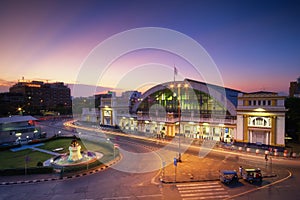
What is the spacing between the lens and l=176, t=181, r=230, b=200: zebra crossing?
16.4 m

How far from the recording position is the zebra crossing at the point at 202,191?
1643 centimetres

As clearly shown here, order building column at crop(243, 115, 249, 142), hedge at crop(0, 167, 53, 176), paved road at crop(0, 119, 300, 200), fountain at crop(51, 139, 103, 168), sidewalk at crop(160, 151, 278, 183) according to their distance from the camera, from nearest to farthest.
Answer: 1. paved road at crop(0, 119, 300, 200)
2. sidewalk at crop(160, 151, 278, 183)
3. hedge at crop(0, 167, 53, 176)
4. fountain at crop(51, 139, 103, 168)
5. building column at crop(243, 115, 249, 142)

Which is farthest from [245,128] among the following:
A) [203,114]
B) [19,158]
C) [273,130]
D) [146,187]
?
[19,158]

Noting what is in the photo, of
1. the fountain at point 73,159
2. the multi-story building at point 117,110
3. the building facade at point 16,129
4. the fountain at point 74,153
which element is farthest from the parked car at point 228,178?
the building facade at point 16,129

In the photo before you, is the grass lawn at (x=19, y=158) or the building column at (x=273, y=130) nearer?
the grass lawn at (x=19, y=158)

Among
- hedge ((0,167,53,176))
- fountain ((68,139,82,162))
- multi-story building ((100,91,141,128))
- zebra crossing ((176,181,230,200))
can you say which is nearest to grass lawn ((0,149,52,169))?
hedge ((0,167,53,176))

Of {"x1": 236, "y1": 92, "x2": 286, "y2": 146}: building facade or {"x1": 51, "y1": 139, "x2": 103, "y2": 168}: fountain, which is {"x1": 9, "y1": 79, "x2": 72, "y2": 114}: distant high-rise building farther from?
{"x1": 236, "y1": 92, "x2": 286, "y2": 146}: building facade

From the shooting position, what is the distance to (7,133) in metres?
39.9

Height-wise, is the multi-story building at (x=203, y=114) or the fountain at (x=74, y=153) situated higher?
the multi-story building at (x=203, y=114)

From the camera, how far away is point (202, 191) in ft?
57.0

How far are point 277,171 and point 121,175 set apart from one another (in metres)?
19.2

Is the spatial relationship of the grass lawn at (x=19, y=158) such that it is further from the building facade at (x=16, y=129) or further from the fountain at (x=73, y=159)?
the building facade at (x=16, y=129)

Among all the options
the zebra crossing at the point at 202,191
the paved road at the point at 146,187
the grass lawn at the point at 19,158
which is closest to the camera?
the zebra crossing at the point at 202,191

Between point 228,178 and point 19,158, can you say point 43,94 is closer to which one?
point 19,158
